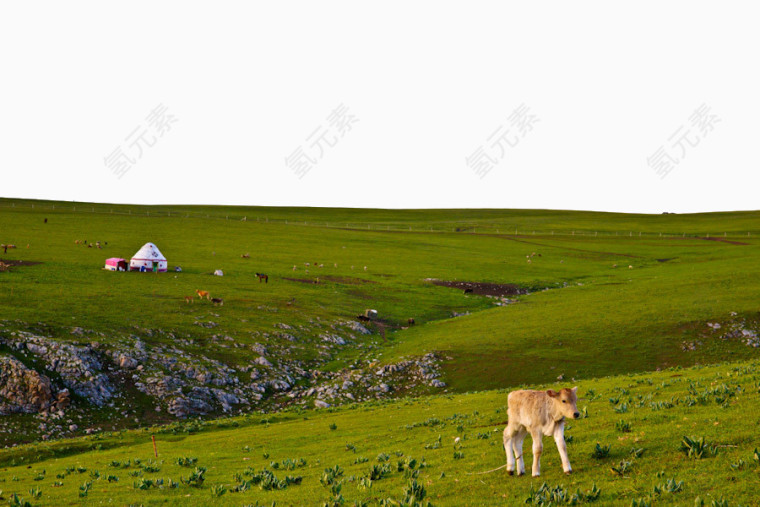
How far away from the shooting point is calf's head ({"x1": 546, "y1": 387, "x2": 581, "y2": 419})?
11991 millimetres

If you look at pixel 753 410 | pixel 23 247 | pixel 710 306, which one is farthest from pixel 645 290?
pixel 23 247

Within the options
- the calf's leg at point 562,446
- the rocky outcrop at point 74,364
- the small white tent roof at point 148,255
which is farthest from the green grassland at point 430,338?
the small white tent roof at point 148,255

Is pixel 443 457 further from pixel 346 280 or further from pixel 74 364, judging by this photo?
pixel 346 280

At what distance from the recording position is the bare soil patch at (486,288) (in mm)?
81438

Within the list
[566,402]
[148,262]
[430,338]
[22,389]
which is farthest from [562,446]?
[148,262]

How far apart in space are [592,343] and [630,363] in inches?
204

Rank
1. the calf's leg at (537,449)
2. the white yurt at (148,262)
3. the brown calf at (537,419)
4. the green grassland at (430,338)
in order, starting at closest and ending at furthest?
the brown calf at (537,419), the calf's leg at (537,449), the green grassland at (430,338), the white yurt at (148,262)

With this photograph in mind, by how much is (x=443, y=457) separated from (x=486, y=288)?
224 feet

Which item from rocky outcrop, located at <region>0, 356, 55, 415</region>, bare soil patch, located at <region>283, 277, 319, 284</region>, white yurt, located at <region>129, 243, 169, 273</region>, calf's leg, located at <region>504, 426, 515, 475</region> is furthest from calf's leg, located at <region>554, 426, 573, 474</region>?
white yurt, located at <region>129, 243, 169, 273</region>

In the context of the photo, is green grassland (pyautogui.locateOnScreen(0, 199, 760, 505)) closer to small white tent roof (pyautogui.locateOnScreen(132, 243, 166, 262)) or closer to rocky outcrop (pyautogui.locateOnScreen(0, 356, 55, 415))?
rocky outcrop (pyautogui.locateOnScreen(0, 356, 55, 415))

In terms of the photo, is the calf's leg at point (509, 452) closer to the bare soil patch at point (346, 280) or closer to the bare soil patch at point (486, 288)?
the bare soil patch at point (486, 288)

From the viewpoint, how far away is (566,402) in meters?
12.2

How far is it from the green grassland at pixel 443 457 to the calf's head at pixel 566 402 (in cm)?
139

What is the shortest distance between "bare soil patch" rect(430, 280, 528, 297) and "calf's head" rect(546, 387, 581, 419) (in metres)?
68.4
